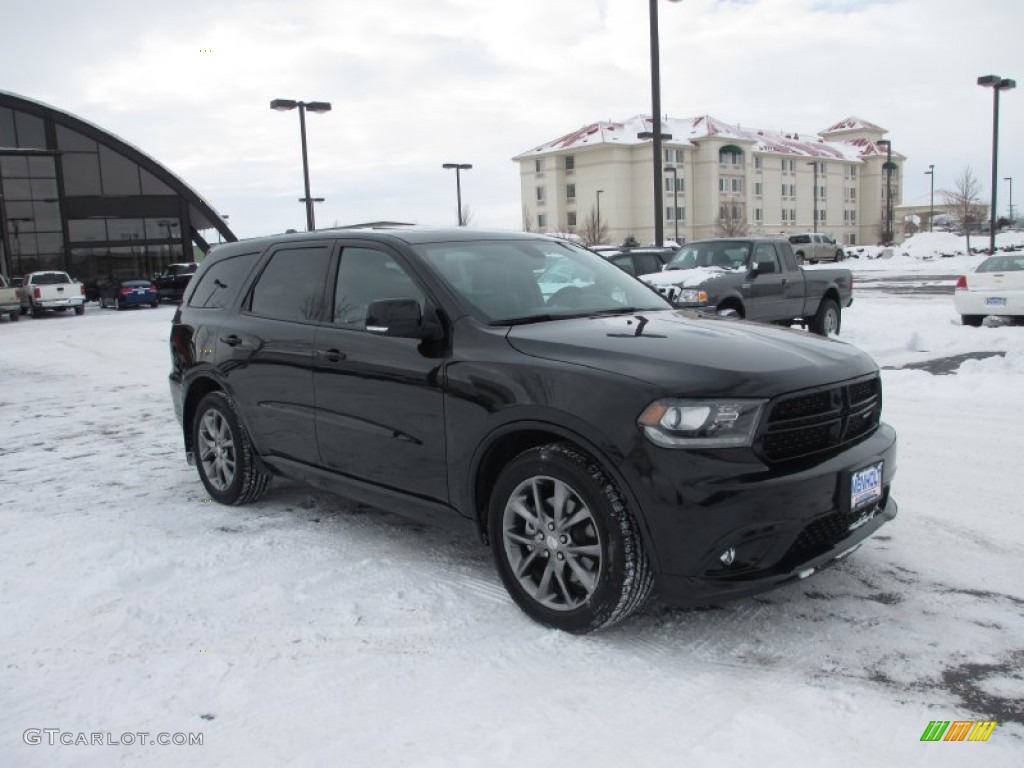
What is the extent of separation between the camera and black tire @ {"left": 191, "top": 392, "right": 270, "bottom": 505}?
562 cm

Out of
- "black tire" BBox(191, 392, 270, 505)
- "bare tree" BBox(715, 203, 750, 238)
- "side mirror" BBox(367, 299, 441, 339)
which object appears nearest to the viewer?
"side mirror" BBox(367, 299, 441, 339)

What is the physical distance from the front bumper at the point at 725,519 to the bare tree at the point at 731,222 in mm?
72501

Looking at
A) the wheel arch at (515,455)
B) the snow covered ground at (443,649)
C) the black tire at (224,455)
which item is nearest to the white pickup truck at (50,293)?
the snow covered ground at (443,649)

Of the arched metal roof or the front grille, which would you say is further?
the arched metal roof

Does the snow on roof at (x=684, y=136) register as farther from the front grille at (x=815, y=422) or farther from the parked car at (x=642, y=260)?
the front grille at (x=815, y=422)

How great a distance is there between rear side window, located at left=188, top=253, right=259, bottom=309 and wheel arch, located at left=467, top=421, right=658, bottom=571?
2619mm

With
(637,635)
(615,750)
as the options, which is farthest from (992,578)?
(615,750)

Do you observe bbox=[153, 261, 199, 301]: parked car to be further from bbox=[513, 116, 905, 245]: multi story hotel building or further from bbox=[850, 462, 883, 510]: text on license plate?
bbox=[513, 116, 905, 245]: multi story hotel building

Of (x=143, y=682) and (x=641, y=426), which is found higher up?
(x=641, y=426)

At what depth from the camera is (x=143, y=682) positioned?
11.2 ft

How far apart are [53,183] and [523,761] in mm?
51855

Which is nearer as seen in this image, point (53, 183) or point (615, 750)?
point (615, 750)

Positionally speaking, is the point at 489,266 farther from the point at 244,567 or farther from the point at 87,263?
the point at 87,263

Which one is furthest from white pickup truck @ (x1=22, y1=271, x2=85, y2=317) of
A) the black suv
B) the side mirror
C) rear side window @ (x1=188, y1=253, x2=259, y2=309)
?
the side mirror
